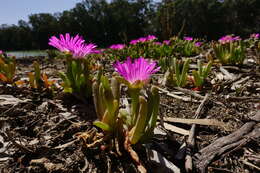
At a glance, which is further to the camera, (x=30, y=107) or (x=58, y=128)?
(x=30, y=107)

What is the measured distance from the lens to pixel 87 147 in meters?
0.99

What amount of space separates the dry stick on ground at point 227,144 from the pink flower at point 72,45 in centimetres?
90

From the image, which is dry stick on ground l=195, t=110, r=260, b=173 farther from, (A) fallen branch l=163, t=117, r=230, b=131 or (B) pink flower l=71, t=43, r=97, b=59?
(B) pink flower l=71, t=43, r=97, b=59

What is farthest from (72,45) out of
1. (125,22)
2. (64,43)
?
(125,22)

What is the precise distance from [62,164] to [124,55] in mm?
2955

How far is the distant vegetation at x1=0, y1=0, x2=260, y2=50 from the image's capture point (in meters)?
35.6

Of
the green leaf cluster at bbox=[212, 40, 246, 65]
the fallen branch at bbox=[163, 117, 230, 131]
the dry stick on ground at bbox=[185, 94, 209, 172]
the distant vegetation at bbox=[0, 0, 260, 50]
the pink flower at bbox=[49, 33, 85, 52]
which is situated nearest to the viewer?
the dry stick on ground at bbox=[185, 94, 209, 172]

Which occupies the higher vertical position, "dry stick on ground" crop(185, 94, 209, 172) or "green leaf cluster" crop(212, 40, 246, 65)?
"green leaf cluster" crop(212, 40, 246, 65)

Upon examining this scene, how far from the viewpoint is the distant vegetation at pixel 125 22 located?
1400 inches

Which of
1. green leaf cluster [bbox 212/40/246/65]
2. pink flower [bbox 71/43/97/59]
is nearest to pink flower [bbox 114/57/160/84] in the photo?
pink flower [bbox 71/43/97/59]

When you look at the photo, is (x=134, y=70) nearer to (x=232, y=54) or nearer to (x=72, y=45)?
(x=72, y=45)

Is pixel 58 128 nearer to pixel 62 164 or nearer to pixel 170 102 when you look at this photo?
pixel 62 164

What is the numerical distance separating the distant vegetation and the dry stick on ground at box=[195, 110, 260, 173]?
2692 centimetres

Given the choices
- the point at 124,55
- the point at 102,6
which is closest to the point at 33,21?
the point at 102,6
